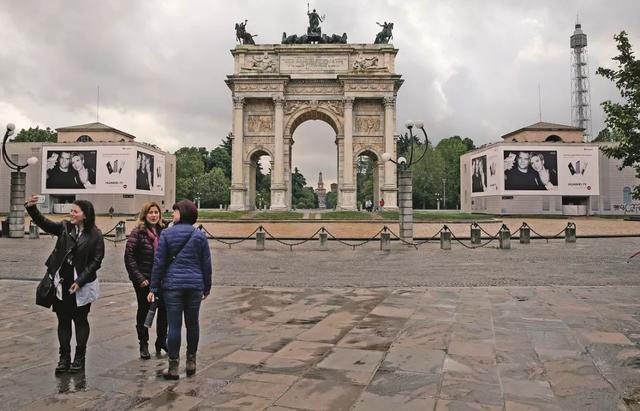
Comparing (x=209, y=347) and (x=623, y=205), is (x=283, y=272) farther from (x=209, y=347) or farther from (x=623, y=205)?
(x=623, y=205)

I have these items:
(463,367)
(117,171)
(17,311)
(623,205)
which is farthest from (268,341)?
(623,205)

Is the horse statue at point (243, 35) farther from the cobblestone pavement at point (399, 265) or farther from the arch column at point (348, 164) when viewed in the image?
the cobblestone pavement at point (399, 265)

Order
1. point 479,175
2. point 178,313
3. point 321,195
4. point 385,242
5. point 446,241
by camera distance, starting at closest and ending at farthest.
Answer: point 178,313
point 385,242
point 446,241
point 479,175
point 321,195

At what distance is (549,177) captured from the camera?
50.5 meters

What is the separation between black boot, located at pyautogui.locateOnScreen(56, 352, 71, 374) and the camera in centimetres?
485

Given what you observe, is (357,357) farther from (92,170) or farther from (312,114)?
(92,170)

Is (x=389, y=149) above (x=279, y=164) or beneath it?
above

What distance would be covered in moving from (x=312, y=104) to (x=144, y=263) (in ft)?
139

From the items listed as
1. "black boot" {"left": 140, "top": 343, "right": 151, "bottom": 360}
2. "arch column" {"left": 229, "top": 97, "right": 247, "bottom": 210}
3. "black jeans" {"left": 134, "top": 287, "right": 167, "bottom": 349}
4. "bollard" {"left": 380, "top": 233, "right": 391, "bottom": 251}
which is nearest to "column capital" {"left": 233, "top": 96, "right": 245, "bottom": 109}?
"arch column" {"left": 229, "top": 97, "right": 247, "bottom": 210}

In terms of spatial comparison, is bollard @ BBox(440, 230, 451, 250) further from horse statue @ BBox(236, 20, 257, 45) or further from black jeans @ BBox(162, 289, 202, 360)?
horse statue @ BBox(236, 20, 257, 45)

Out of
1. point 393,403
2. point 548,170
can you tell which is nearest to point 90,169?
point 548,170

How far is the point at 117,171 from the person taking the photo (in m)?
52.2

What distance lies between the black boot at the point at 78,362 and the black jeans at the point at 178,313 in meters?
0.97

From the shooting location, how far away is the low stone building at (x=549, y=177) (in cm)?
5041
